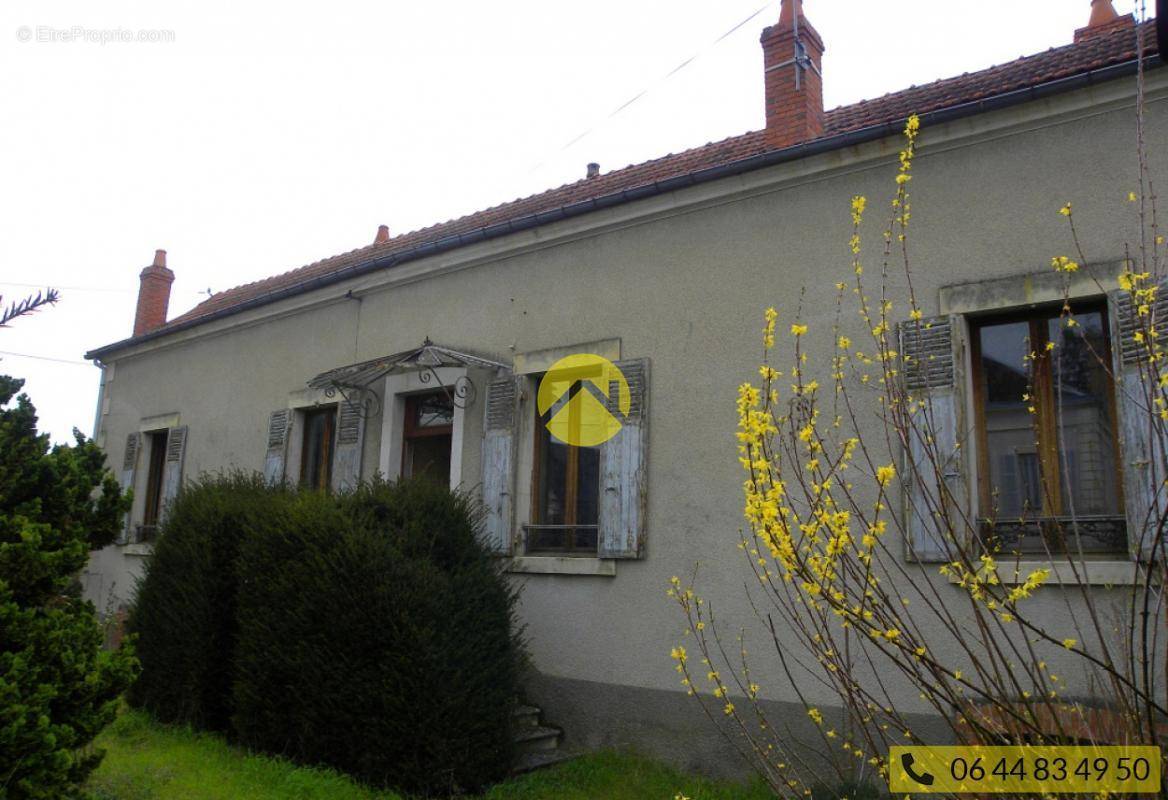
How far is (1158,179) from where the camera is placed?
18.4ft

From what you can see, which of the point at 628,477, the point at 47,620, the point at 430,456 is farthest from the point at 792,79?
the point at 47,620

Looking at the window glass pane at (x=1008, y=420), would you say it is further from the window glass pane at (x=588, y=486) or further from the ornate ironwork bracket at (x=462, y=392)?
the ornate ironwork bracket at (x=462, y=392)

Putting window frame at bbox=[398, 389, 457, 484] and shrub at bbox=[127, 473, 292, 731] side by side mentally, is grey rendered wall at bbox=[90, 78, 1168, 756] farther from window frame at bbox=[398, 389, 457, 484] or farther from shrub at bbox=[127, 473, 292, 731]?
shrub at bbox=[127, 473, 292, 731]

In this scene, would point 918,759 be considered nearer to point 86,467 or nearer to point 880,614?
point 880,614

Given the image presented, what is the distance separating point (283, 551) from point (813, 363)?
4268 millimetres

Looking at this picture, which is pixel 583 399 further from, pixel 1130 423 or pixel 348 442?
pixel 1130 423

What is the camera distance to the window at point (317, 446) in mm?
10641

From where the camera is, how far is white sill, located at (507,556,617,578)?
7477mm

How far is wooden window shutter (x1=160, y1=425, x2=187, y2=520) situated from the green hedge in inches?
182

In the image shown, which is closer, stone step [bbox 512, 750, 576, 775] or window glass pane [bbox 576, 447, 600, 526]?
stone step [bbox 512, 750, 576, 775]

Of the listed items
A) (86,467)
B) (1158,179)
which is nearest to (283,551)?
(86,467)

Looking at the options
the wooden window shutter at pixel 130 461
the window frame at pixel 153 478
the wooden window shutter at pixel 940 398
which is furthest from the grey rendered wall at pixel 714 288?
the wooden window shutter at pixel 130 461

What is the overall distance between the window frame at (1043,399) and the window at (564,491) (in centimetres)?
312

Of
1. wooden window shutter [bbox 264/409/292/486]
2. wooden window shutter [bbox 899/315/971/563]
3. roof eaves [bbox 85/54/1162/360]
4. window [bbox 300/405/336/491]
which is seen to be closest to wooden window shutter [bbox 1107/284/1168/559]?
wooden window shutter [bbox 899/315/971/563]
